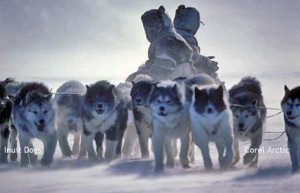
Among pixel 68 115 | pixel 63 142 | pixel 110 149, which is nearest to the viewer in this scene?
pixel 110 149

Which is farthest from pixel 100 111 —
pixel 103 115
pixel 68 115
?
pixel 68 115

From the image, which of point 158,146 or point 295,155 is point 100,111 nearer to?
point 158,146

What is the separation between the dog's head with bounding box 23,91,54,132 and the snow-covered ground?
0.47 m

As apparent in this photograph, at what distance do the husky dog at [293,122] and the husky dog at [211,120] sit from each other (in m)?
0.53

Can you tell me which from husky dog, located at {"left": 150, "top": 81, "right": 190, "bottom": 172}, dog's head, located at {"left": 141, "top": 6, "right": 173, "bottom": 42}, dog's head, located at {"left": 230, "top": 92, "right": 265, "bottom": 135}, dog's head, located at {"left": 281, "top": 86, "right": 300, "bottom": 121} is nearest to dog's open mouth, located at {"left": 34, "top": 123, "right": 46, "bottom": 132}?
husky dog, located at {"left": 150, "top": 81, "right": 190, "bottom": 172}

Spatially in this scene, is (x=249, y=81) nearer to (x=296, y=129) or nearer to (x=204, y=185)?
(x=296, y=129)

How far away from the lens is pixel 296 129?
5.59 m

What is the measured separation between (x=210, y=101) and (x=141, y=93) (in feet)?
4.11

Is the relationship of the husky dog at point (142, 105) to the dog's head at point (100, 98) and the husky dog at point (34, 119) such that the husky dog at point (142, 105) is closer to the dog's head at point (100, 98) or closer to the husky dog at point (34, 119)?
the dog's head at point (100, 98)

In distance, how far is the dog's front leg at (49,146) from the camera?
6.47 meters

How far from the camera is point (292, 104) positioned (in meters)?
5.58

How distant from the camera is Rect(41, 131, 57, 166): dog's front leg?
21.2 feet

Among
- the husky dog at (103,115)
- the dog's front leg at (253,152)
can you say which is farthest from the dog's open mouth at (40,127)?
the dog's front leg at (253,152)

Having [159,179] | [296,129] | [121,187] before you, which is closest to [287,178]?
[296,129]
